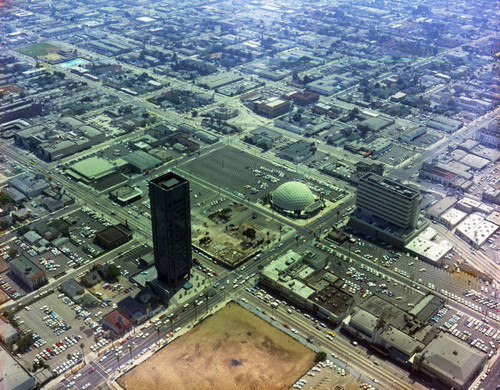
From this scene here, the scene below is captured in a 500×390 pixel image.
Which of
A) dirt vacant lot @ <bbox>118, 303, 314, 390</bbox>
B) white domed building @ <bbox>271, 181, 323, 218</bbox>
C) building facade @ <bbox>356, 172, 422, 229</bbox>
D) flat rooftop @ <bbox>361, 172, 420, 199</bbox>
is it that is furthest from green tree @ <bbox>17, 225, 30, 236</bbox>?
flat rooftop @ <bbox>361, 172, 420, 199</bbox>

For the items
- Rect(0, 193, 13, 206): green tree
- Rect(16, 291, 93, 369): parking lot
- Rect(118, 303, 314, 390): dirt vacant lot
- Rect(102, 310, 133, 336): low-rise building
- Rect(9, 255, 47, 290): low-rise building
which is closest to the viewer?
Rect(118, 303, 314, 390): dirt vacant lot

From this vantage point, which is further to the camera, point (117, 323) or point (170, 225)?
point (170, 225)

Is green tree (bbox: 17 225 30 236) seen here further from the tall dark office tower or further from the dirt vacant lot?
the dirt vacant lot

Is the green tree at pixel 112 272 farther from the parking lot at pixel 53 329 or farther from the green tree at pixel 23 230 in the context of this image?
the green tree at pixel 23 230

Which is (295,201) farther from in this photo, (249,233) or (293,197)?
(249,233)

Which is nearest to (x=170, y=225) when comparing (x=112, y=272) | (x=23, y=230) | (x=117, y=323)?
(x=112, y=272)

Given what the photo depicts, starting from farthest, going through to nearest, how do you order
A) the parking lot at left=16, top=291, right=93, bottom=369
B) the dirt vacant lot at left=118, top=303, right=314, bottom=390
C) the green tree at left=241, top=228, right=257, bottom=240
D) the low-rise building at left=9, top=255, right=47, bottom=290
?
the green tree at left=241, top=228, right=257, bottom=240 → the low-rise building at left=9, top=255, right=47, bottom=290 → the parking lot at left=16, top=291, right=93, bottom=369 → the dirt vacant lot at left=118, top=303, right=314, bottom=390

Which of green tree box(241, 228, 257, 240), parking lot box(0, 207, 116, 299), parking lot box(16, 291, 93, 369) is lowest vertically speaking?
parking lot box(0, 207, 116, 299)
